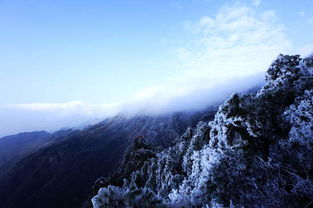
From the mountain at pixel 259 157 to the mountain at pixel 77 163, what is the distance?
7090 cm

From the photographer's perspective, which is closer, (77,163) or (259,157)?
(259,157)

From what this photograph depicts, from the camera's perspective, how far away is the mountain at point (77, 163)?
101312 mm

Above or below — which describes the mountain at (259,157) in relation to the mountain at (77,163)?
above

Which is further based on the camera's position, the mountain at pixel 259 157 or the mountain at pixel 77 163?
the mountain at pixel 77 163

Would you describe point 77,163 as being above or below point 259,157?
below

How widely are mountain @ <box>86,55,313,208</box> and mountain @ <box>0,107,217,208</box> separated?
7090 cm

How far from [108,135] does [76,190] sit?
56.1 m

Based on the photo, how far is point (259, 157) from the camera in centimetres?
1403

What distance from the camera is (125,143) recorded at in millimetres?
135625

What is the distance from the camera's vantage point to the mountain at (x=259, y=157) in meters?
11.8

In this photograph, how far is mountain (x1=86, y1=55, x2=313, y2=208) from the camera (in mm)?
11750

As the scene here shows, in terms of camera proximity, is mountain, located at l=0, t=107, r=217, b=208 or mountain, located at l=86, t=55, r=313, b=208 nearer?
mountain, located at l=86, t=55, r=313, b=208

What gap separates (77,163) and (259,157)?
12489 cm

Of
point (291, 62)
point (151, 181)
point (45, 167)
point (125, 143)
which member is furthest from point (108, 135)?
point (291, 62)
